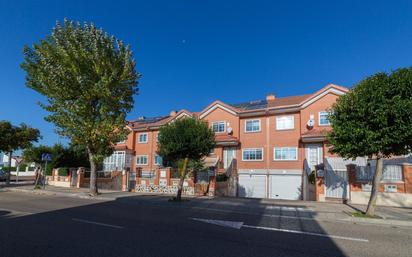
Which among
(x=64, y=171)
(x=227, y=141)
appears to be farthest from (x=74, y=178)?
(x=227, y=141)

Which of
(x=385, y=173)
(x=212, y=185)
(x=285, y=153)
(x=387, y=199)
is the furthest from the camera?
(x=285, y=153)

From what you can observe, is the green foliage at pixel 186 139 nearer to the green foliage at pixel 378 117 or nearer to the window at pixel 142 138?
the green foliage at pixel 378 117

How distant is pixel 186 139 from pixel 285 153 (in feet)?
40.3

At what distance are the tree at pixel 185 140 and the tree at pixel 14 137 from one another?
2052cm

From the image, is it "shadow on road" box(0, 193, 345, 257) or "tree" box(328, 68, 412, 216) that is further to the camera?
"tree" box(328, 68, 412, 216)

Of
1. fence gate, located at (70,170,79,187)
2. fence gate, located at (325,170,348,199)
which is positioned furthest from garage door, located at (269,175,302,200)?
fence gate, located at (70,170,79,187)

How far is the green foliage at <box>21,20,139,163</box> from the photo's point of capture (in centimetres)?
1941

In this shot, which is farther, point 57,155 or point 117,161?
point 117,161

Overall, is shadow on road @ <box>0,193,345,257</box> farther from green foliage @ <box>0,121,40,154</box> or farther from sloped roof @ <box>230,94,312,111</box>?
green foliage @ <box>0,121,40,154</box>

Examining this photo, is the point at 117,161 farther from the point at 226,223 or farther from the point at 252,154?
the point at 226,223

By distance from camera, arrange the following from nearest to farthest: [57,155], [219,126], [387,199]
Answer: [387,199]
[219,126]
[57,155]

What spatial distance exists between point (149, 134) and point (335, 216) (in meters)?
26.1

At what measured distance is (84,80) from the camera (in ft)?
64.8

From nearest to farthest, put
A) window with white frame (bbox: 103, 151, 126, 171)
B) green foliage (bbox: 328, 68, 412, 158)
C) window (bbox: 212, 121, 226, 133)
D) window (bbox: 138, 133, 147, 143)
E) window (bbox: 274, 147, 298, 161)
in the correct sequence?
green foliage (bbox: 328, 68, 412, 158), window (bbox: 274, 147, 298, 161), window (bbox: 212, 121, 226, 133), window with white frame (bbox: 103, 151, 126, 171), window (bbox: 138, 133, 147, 143)
